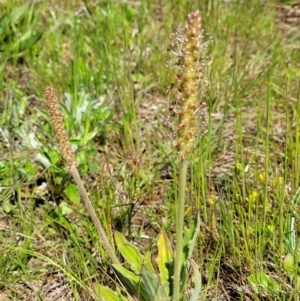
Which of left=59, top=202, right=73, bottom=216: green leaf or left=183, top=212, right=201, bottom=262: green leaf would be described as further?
left=59, top=202, right=73, bottom=216: green leaf

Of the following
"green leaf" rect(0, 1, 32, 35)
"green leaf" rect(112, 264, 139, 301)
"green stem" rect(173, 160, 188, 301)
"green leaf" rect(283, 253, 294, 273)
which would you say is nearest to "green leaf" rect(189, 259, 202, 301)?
"green stem" rect(173, 160, 188, 301)

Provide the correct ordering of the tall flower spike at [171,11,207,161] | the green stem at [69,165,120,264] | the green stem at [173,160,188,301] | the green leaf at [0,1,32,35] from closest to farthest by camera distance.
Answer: the tall flower spike at [171,11,207,161], the green stem at [173,160,188,301], the green stem at [69,165,120,264], the green leaf at [0,1,32,35]

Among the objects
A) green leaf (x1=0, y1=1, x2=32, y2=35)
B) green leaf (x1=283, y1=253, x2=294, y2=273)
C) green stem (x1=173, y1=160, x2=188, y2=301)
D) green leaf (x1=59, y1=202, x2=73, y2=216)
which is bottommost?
green leaf (x1=283, y1=253, x2=294, y2=273)

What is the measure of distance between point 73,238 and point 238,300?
0.58 m

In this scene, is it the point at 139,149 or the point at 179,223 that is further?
the point at 139,149

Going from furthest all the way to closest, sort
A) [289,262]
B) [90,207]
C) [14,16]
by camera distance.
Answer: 1. [14,16]
2. [289,262]
3. [90,207]

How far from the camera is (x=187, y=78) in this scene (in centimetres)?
129

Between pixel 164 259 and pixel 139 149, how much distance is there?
88 cm

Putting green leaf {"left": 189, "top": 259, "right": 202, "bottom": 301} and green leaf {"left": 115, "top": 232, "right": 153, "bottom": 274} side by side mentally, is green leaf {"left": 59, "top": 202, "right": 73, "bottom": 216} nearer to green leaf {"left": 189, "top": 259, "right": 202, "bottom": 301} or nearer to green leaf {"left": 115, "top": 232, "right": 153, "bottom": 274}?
green leaf {"left": 115, "top": 232, "right": 153, "bottom": 274}

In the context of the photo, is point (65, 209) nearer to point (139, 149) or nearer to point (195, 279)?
point (139, 149)

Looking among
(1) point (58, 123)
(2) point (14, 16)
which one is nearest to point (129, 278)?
(1) point (58, 123)

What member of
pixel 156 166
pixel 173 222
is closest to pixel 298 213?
pixel 173 222

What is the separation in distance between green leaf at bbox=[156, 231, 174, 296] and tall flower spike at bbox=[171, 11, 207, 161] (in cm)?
48

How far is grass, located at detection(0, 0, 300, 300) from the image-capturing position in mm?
1975
